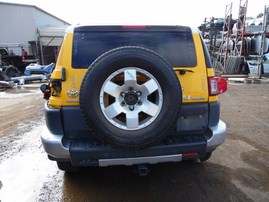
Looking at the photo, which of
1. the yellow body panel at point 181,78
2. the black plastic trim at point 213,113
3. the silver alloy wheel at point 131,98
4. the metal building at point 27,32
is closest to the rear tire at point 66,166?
the yellow body panel at point 181,78

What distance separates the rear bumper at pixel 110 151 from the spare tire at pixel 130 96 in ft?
0.50

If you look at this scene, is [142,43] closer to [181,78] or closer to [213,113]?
[181,78]

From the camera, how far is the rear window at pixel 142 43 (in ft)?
8.66

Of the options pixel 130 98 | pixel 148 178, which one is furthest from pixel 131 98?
pixel 148 178

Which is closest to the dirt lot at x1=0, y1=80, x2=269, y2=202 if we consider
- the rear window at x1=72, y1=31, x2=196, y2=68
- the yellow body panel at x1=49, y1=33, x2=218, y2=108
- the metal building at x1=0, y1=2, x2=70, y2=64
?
the yellow body panel at x1=49, y1=33, x2=218, y2=108

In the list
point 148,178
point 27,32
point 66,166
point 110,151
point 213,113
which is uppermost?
point 27,32

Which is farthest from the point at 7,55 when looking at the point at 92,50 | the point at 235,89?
Result: the point at 92,50

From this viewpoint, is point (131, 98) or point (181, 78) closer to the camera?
point (131, 98)

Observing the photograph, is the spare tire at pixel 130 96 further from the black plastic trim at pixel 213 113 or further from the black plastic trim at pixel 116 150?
the black plastic trim at pixel 213 113

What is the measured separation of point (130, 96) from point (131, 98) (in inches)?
0.8

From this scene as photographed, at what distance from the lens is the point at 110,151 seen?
2424 mm

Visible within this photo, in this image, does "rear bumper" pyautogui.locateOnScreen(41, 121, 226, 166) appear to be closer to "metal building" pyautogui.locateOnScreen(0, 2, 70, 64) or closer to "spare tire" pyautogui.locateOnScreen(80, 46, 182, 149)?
"spare tire" pyautogui.locateOnScreen(80, 46, 182, 149)

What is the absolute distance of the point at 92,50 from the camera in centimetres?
265

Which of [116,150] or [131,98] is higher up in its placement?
[131,98]
